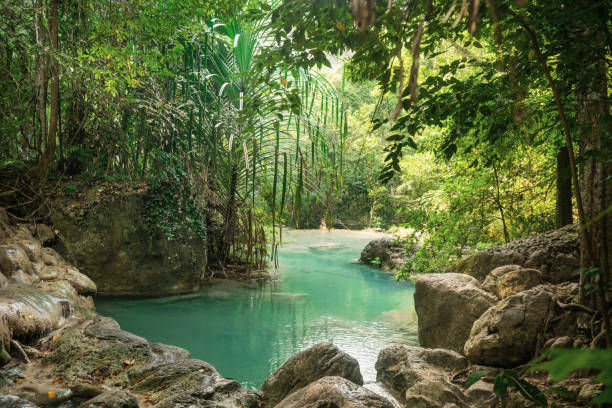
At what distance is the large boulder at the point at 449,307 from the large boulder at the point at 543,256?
445mm

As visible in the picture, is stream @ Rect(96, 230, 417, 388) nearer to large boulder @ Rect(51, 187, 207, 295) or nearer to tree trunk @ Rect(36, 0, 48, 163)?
large boulder @ Rect(51, 187, 207, 295)

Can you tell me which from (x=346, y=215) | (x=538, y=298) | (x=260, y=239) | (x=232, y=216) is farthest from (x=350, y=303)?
(x=346, y=215)

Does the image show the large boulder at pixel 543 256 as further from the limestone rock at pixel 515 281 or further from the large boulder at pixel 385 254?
the large boulder at pixel 385 254

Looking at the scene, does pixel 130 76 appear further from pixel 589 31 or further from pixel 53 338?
pixel 589 31

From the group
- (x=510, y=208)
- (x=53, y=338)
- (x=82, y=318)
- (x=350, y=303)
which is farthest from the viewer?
(x=350, y=303)

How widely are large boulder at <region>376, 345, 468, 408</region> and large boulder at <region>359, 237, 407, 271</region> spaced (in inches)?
285

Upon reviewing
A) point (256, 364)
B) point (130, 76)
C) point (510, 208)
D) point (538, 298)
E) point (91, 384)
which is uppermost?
point (130, 76)

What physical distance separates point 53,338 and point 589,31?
14.5 feet

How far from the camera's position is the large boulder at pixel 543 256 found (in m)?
3.40

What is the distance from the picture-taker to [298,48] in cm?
190

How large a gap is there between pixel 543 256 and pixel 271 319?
153 inches

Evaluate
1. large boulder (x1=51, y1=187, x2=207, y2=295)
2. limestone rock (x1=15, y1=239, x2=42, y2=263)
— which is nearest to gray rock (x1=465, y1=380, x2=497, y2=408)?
limestone rock (x1=15, y1=239, x2=42, y2=263)

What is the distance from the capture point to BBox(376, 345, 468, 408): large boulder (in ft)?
8.06

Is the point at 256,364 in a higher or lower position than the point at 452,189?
lower
